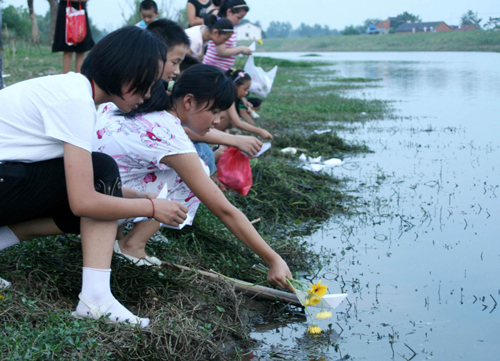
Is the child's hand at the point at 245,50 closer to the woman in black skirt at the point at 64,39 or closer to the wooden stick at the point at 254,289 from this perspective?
the woman in black skirt at the point at 64,39

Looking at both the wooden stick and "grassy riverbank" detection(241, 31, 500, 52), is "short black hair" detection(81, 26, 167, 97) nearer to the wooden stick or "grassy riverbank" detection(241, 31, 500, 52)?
the wooden stick

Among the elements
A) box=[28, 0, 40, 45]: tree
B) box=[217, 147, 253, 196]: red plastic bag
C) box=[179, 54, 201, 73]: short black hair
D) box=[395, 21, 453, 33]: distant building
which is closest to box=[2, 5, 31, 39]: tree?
box=[28, 0, 40, 45]: tree

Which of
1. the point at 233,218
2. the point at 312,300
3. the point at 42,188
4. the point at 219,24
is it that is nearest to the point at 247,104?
the point at 219,24

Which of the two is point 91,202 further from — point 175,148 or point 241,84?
point 241,84

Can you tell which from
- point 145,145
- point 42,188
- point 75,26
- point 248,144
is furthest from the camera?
point 75,26

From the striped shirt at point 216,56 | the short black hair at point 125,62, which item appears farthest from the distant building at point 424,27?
the short black hair at point 125,62

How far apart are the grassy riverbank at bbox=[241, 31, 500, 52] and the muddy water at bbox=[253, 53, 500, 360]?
128 feet

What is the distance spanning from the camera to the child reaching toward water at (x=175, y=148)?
2615 mm

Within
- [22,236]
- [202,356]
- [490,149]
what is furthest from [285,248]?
[490,149]

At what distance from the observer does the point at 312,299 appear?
2.56m

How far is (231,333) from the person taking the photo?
2.54m

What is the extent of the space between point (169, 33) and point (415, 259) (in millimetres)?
2050

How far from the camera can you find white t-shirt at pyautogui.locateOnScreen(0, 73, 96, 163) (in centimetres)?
205

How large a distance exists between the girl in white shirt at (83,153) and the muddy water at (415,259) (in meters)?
0.77
